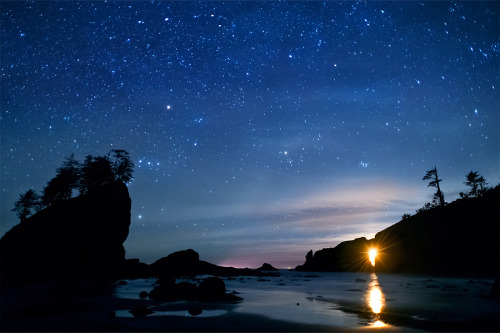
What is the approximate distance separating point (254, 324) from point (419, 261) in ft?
198

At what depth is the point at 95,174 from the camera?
185 feet

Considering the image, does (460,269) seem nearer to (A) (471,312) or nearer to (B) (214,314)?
(A) (471,312)

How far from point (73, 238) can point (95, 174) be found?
1581 cm

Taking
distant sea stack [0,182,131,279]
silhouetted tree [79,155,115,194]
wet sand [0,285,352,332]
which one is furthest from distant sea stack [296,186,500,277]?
silhouetted tree [79,155,115,194]

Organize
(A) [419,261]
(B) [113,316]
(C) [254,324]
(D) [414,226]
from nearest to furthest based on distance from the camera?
(C) [254,324] → (B) [113,316] → (A) [419,261] → (D) [414,226]

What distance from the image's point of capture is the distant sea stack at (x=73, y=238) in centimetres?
4100

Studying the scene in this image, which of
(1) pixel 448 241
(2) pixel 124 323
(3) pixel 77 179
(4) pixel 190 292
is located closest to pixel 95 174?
(3) pixel 77 179

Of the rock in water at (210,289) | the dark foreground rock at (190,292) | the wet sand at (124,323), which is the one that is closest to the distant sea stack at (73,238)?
the dark foreground rock at (190,292)

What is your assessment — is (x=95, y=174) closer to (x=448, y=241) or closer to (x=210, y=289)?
(x=210, y=289)

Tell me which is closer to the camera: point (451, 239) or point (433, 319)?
point (433, 319)

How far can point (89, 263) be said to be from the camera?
46094 millimetres

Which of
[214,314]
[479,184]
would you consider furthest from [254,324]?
[479,184]

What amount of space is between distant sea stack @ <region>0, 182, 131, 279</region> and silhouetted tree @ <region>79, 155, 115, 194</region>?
611 cm

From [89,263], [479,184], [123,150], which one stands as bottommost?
[89,263]
